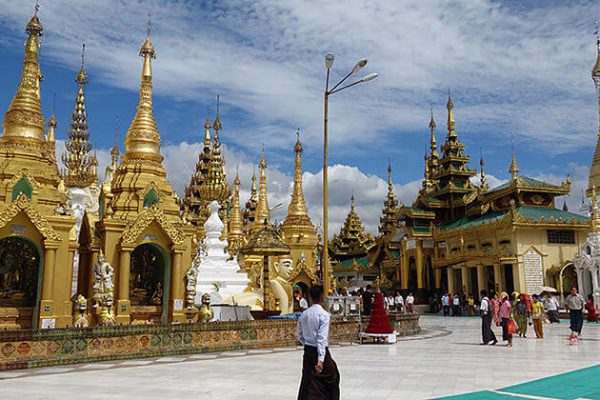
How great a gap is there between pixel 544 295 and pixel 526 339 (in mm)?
17334

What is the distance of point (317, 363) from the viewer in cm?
610

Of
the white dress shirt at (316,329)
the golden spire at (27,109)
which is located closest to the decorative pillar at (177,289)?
the golden spire at (27,109)

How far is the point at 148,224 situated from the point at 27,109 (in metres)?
5.34

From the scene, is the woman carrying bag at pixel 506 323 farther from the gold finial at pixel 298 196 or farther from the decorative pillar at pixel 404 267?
the decorative pillar at pixel 404 267

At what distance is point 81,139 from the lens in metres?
46.7

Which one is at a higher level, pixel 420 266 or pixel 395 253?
pixel 395 253

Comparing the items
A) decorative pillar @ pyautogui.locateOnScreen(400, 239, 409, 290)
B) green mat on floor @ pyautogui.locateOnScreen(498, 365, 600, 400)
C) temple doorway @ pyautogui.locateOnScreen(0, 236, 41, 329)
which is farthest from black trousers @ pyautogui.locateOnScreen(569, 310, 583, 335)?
decorative pillar @ pyautogui.locateOnScreen(400, 239, 409, 290)

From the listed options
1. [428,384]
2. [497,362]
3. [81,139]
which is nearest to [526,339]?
[497,362]

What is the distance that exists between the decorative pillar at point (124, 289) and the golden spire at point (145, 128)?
4373 mm

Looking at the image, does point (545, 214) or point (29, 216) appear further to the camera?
point (545, 214)

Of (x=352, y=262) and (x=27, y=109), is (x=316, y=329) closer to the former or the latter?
(x=27, y=109)

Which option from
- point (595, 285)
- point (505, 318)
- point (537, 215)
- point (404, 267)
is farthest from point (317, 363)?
point (404, 267)

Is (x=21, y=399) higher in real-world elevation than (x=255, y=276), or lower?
lower

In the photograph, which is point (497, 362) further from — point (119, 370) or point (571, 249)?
point (571, 249)
